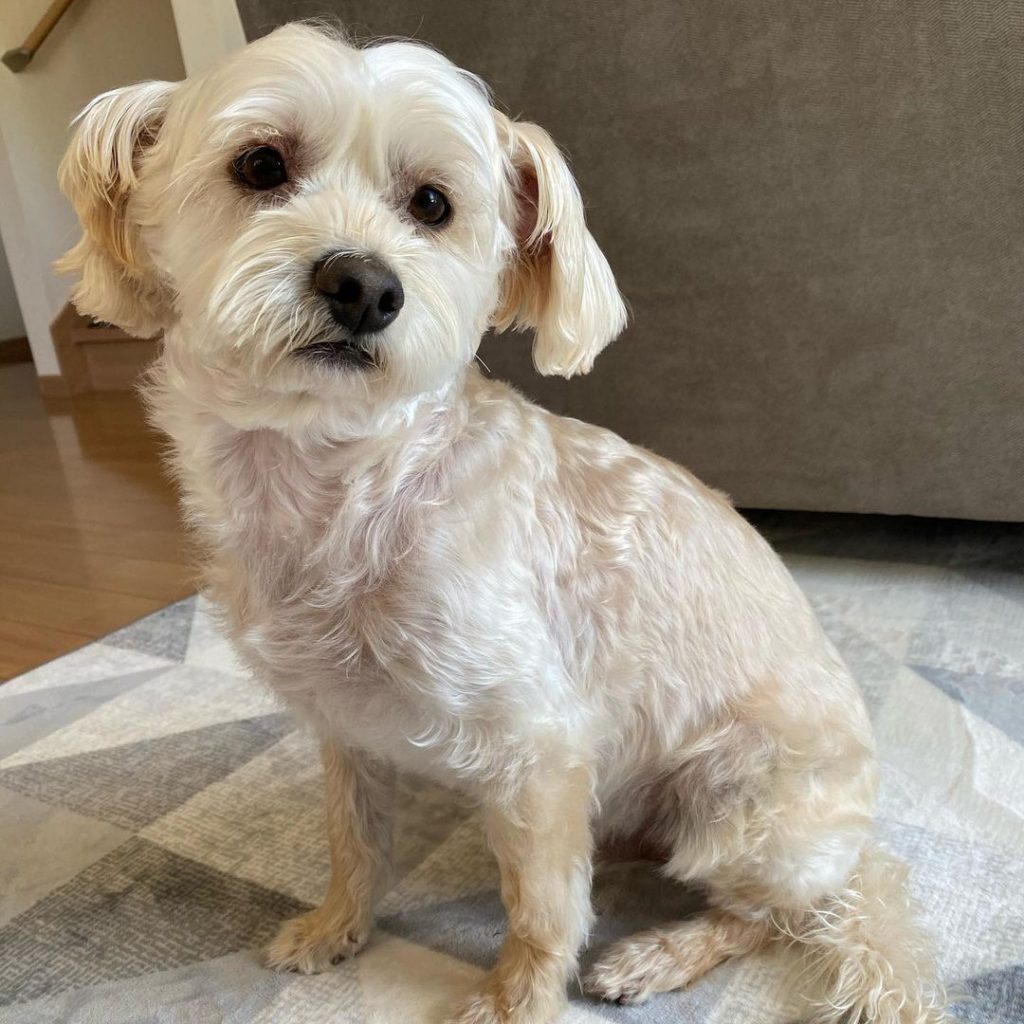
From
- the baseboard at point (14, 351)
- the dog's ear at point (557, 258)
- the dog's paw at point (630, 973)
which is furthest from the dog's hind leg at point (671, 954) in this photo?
the baseboard at point (14, 351)

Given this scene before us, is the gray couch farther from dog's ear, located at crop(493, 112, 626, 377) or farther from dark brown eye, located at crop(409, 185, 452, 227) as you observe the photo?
dark brown eye, located at crop(409, 185, 452, 227)

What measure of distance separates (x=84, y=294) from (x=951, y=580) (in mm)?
1690

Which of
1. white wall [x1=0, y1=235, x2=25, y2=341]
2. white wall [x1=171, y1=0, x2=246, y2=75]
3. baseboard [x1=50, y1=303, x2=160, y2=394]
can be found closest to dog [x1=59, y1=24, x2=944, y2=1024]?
white wall [x1=171, y1=0, x2=246, y2=75]

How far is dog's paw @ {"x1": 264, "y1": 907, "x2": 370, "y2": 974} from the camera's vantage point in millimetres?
1033

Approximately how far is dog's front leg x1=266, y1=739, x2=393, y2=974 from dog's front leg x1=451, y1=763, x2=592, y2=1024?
0.18 meters

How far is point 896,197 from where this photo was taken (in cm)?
153

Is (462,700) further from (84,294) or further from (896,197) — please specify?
(896,197)

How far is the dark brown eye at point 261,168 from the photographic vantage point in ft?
2.70

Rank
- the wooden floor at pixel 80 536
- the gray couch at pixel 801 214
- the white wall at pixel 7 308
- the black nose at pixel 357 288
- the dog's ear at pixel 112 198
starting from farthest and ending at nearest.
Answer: the white wall at pixel 7 308, the wooden floor at pixel 80 536, the gray couch at pixel 801 214, the dog's ear at pixel 112 198, the black nose at pixel 357 288

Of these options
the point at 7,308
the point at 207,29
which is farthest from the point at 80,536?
the point at 7,308

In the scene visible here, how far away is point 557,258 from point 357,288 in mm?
263

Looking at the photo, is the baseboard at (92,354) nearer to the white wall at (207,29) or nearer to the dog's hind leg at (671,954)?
the white wall at (207,29)

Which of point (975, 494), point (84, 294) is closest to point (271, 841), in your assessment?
point (84, 294)

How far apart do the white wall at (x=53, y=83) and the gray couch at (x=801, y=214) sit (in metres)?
3.08
